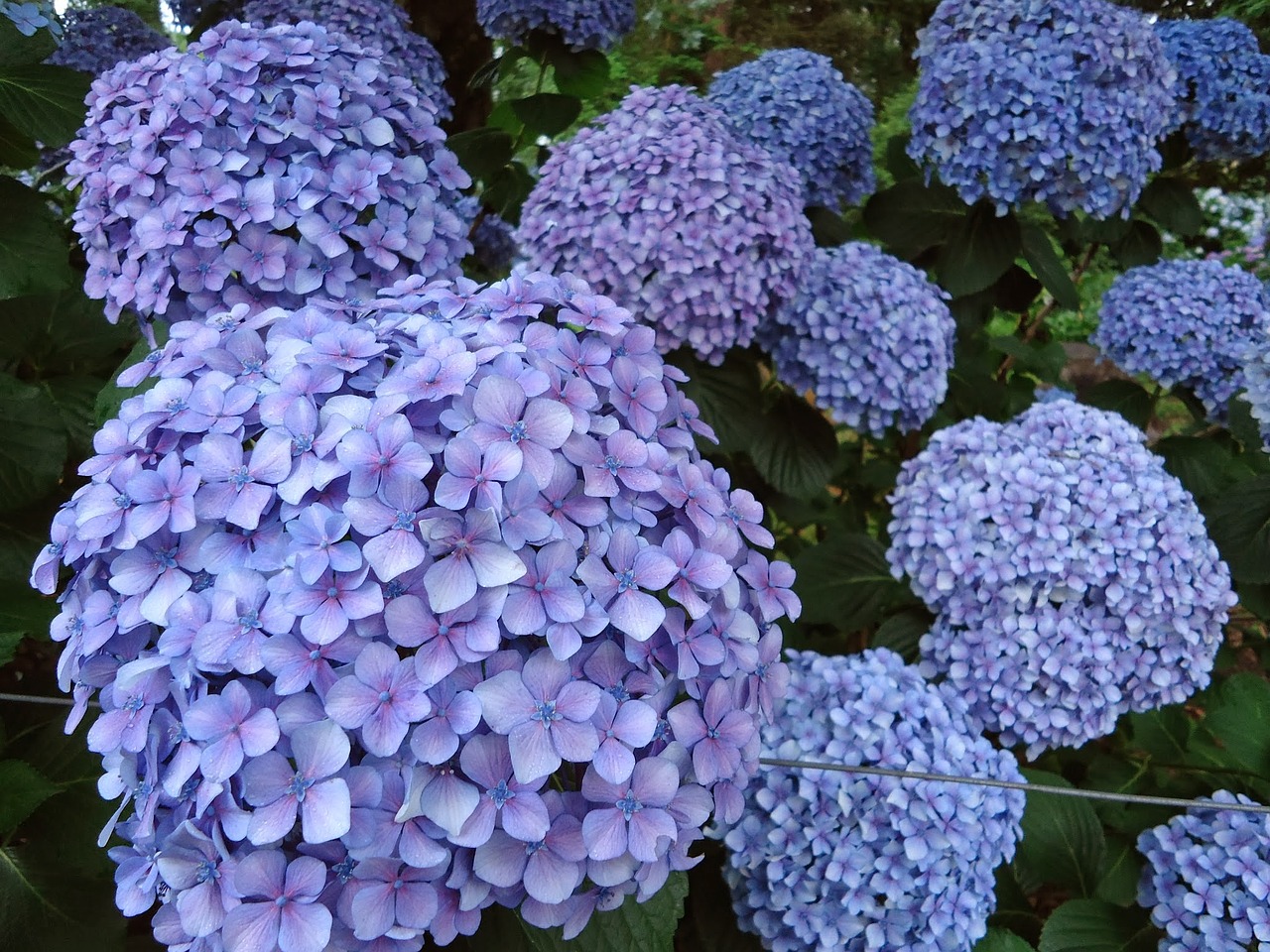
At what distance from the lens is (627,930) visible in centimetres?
91

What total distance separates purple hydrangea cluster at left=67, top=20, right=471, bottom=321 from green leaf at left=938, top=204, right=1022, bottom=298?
1412 mm

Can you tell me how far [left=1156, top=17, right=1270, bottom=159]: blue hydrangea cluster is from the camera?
94.5 inches

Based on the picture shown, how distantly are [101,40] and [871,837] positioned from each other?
7.75 feet

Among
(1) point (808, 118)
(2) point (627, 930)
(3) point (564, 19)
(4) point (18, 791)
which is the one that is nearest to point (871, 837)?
(2) point (627, 930)

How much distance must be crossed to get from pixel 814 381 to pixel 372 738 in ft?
4.57

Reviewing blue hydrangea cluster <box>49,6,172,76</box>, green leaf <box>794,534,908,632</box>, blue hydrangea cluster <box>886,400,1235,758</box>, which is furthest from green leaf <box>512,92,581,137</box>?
blue hydrangea cluster <box>886,400,1235,758</box>

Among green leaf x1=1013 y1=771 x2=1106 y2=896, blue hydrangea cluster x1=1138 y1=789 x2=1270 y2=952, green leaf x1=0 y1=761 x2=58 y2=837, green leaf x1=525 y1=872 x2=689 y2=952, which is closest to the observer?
green leaf x1=525 y1=872 x2=689 y2=952

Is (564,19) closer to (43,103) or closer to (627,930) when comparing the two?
(43,103)

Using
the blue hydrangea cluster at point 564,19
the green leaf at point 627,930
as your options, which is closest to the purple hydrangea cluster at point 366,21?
the blue hydrangea cluster at point 564,19

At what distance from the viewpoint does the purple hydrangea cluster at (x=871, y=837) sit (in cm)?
120

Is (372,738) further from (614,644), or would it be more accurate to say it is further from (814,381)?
(814,381)

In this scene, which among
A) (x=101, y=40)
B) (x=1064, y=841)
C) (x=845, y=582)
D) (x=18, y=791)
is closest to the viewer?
(x=18, y=791)

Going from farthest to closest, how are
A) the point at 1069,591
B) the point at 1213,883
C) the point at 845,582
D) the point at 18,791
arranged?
1. the point at 845,582
2. the point at 1069,591
3. the point at 1213,883
4. the point at 18,791

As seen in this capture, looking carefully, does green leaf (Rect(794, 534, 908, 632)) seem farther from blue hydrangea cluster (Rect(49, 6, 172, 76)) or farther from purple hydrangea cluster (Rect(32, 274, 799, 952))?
blue hydrangea cluster (Rect(49, 6, 172, 76))
